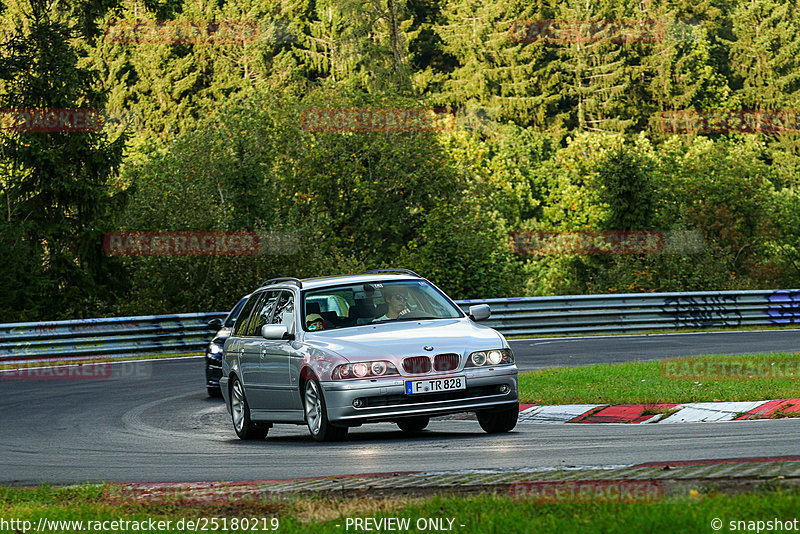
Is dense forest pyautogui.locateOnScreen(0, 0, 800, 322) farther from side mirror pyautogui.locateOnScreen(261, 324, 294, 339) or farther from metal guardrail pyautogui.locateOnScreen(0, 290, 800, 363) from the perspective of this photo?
side mirror pyautogui.locateOnScreen(261, 324, 294, 339)

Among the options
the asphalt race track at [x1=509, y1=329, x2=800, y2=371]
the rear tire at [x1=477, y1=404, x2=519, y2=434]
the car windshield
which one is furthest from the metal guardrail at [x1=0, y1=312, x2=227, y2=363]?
the rear tire at [x1=477, y1=404, x2=519, y2=434]

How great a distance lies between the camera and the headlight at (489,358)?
12008 millimetres

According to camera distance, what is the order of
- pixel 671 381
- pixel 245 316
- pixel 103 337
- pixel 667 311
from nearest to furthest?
pixel 245 316 → pixel 671 381 → pixel 103 337 → pixel 667 311

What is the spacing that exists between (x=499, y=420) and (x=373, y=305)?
1717 mm

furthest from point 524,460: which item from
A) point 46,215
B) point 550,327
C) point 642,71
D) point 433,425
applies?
point 642,71

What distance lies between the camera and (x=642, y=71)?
261 ft

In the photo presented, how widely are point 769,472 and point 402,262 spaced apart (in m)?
33.8

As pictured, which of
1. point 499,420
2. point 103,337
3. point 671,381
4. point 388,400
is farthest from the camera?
point 103,337

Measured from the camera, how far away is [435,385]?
11.8 m

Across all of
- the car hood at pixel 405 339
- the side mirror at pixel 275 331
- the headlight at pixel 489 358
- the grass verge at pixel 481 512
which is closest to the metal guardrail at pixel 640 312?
the side mirror at pixel 275 331

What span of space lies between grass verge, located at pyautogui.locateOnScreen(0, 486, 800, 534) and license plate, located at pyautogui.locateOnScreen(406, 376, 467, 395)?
12.5ft

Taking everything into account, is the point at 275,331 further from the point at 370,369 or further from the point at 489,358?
the point at 489,358

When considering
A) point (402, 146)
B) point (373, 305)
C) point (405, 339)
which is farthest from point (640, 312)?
point (402, 146)

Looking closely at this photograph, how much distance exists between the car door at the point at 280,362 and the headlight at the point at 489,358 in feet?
6.26
